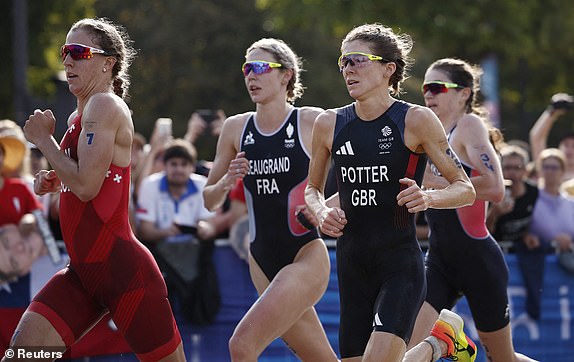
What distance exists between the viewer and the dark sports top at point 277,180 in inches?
276

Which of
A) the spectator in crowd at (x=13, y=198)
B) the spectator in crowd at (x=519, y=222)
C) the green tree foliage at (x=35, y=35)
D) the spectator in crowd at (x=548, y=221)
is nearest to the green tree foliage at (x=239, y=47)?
the green tree foliage at (x=35, y=35)

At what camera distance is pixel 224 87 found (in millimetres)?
32375

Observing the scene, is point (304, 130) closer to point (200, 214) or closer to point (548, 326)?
point (200, 214)

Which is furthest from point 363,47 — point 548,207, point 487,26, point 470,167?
point 487,26

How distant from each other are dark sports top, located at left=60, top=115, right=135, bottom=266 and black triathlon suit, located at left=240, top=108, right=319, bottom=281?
1.49 meters

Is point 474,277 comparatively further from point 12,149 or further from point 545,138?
point 545,138

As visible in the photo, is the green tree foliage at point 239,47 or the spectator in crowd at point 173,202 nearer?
the spectator in crowd at point 173,202

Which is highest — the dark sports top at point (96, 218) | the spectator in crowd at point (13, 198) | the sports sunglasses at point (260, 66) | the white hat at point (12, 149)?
the sports sunglasses at point (260, 66)

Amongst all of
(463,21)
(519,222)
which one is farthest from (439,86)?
(463,21)

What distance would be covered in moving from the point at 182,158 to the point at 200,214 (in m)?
0.57

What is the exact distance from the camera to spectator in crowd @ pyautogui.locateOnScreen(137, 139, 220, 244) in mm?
9469

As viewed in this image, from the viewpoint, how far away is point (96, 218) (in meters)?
5.67

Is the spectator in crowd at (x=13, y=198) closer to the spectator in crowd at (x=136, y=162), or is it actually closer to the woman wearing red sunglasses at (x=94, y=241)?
the spectator in crowd at (x=136, y=162)

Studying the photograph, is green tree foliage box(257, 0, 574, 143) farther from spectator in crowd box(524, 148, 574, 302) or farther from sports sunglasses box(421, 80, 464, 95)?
sports sunglasses box(421, 80, 464, 95)
